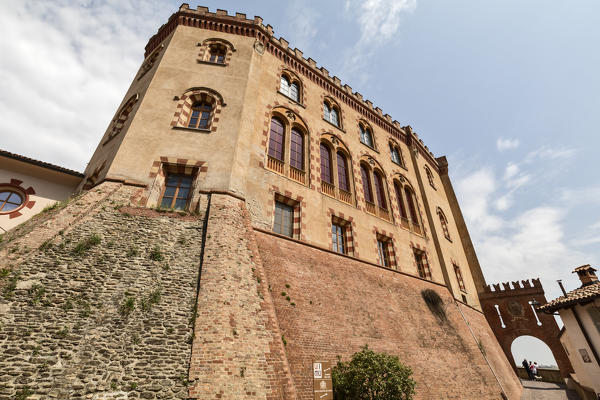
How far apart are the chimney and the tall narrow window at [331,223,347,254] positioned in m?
16.3

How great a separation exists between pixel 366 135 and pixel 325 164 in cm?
660

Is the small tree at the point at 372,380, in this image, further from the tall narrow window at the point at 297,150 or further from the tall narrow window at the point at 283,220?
the tall narrow window at the point at 297,150

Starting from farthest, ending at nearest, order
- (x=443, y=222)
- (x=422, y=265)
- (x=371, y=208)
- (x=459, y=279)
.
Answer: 1. (x=443, y=222)
2. (x=459, y=279)
3. (x=422, y=265)
4. (x=371, y=208)

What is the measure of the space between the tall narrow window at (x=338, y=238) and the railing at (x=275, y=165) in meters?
3.87

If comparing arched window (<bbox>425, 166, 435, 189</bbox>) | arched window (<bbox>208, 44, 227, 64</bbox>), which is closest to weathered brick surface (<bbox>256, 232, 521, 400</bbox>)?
arched window (<bbox>208, 44, 227, 64</bbox>)

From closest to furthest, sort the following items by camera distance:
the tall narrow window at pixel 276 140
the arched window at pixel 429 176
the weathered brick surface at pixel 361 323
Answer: the weathered brick surface at pixel 361 323 < the tall narrow window at pixel 276 140 < the arched window at pixel 429 176

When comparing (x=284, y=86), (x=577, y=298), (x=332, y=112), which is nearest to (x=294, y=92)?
(x=284, y=86)

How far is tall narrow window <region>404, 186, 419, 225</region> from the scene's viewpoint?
63.7 feet

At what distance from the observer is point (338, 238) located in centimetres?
1355

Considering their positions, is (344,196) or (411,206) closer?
(344,196)

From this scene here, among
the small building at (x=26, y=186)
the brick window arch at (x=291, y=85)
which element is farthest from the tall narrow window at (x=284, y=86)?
the small building at (x=26, y=186)

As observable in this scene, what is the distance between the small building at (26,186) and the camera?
1030 centimetres

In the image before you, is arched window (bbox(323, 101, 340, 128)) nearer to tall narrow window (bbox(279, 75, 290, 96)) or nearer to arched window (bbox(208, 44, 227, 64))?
tall narrow window (bbox(279, 75, 290, 96))

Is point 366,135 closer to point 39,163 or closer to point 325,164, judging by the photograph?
point 325,164
